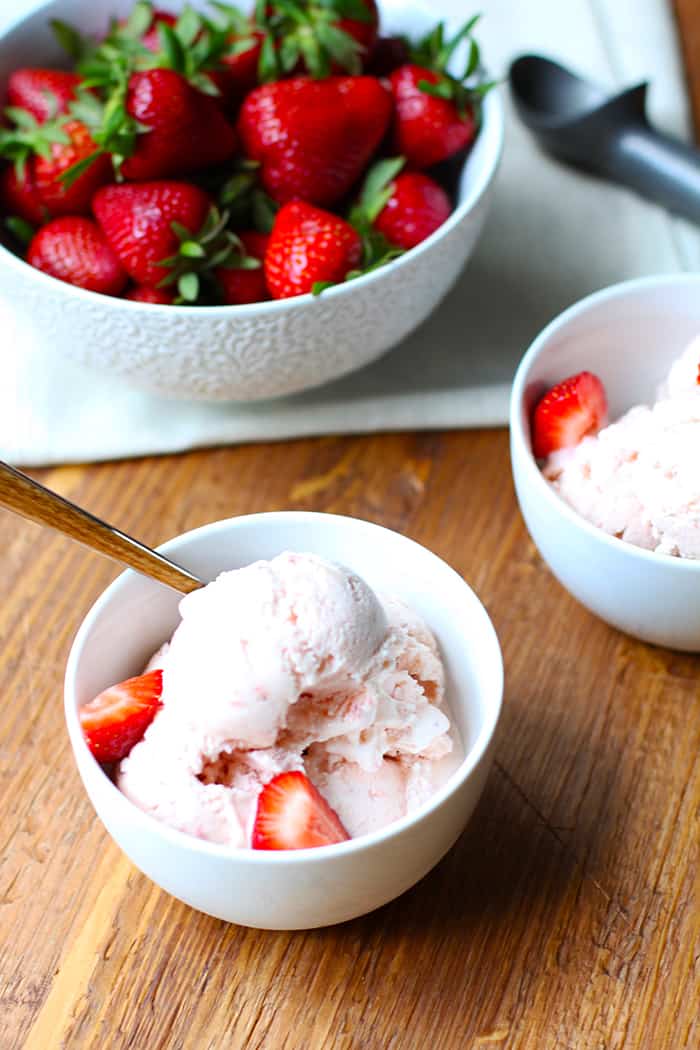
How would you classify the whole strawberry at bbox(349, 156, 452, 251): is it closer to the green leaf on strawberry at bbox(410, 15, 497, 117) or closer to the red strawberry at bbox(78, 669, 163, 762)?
the green leaf on strawberry at bbox(410, 15, 497, 117)

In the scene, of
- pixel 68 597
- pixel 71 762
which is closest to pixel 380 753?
pixel 71 762

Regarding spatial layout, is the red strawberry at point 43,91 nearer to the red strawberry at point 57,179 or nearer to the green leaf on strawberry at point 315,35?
the red strawberry at point 57,179

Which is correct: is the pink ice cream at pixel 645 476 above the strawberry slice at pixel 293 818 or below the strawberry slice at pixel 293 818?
below

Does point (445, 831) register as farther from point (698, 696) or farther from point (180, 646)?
point (698, 696)

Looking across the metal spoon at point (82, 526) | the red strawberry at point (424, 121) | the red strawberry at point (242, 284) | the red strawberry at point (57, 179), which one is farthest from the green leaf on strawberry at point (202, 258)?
the metal spoon at point (82, 526)

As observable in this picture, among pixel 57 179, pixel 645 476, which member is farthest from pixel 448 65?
pixel 645 476

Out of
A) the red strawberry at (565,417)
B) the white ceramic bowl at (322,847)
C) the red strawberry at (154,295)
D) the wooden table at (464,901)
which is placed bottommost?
the wooden table at (464,901)
